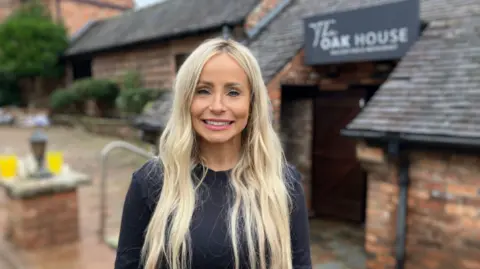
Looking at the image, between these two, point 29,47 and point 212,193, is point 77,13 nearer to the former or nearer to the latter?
point 29,47

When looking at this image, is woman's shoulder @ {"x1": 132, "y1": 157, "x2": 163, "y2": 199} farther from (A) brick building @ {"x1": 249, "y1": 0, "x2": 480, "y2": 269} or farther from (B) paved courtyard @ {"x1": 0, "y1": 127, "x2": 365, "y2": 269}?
(B) paved courtyard @ {"x1": 0, "y1": 127, "x2": 365, "y2": 269}

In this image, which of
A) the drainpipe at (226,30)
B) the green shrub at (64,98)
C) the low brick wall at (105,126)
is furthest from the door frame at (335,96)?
the green shrub at (64,98)

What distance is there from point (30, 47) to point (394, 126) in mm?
17834

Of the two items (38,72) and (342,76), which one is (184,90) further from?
(38,72)

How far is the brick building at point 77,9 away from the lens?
20112 mm

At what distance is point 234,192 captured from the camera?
153 centimetres

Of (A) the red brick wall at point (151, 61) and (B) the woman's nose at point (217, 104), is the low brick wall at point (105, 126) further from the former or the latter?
(B) the woman's nose at point (217, 104)

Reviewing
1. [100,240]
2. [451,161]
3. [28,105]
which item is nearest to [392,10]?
[451,161]

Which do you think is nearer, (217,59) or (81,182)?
(217,59)

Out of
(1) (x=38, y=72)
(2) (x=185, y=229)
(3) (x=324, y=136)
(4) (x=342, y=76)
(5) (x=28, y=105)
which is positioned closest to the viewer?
(2) (x=185, y=229)

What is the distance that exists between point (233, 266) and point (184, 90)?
2.27ft

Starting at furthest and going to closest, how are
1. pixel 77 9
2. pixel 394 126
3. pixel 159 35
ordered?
pixel 77 9
pixel 159 35
pixel 394 126

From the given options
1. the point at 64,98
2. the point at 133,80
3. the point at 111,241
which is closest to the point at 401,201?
the point at 111,241

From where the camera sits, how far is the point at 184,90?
1488 mm
